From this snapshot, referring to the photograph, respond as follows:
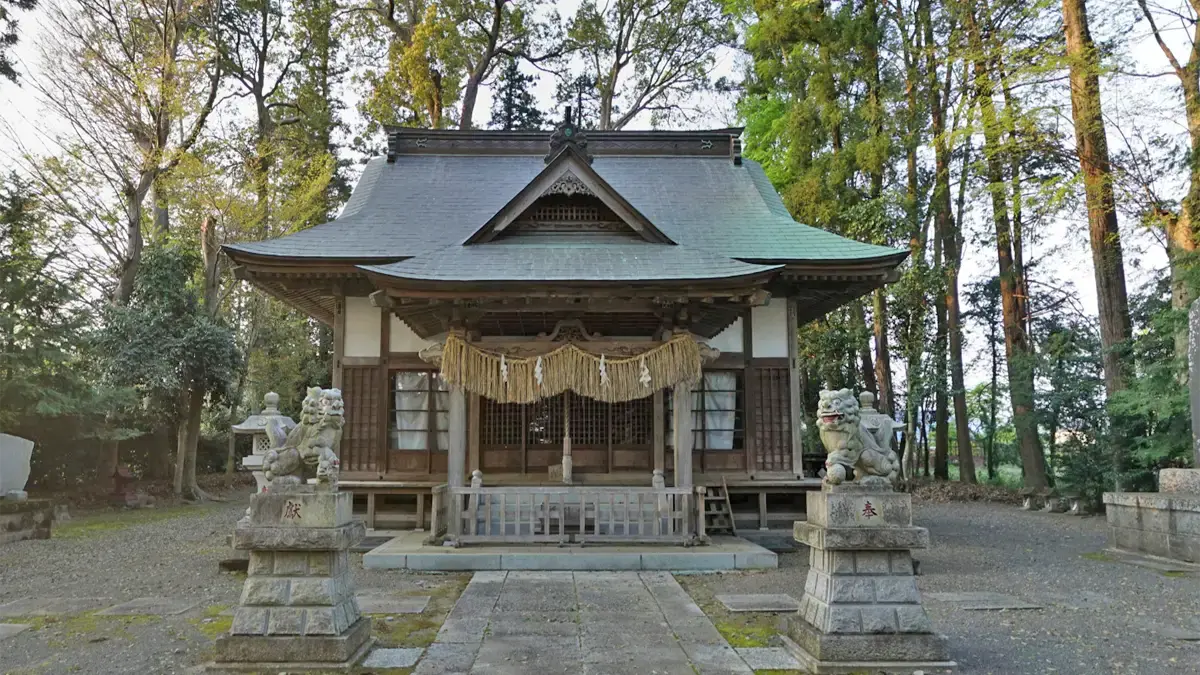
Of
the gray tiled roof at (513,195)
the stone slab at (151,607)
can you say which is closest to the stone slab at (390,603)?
the stone slab at (151,607)

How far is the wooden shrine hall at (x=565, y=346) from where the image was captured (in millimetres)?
9328

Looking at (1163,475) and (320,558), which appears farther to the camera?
(1163,475)

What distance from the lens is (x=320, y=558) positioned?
16.2 ft

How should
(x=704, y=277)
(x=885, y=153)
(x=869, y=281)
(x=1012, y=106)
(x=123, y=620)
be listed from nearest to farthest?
(x=123, y=620) < (x=704, y=277) < (x=869, y=281) < (x=1012, y=106) < (x=885, y=153)

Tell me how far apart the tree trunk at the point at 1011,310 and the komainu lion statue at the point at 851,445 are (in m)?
12.4

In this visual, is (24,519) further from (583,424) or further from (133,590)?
(583,424)

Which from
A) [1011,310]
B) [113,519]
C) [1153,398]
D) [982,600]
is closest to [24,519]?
[113,519]

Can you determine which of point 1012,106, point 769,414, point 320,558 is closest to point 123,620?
point 320,558

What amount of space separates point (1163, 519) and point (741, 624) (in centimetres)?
689

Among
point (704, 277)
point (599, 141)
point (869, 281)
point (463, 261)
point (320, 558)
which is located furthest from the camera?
point (599, 141)

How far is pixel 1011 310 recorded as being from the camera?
1895 centimetres

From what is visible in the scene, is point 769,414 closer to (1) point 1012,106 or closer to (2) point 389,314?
(2) point 389,314

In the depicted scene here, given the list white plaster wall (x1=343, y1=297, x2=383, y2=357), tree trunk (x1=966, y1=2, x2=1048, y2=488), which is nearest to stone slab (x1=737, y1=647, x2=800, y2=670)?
white plaster wall (x1=343, y1=297, x2=383, y2=357)

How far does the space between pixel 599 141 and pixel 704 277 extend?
8.17 meters
